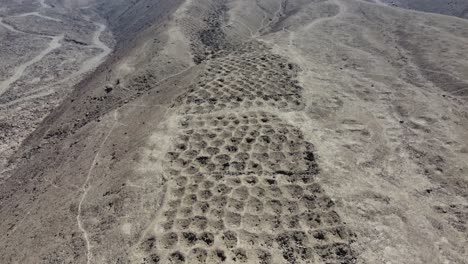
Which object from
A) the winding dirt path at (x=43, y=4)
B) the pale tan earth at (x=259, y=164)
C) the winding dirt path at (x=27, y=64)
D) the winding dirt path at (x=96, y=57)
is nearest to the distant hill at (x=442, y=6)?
the pale tan earth at (x=259, y=164)

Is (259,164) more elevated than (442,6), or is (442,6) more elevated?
(259,164)

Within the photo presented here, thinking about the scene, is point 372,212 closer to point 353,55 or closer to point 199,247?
point 199,247

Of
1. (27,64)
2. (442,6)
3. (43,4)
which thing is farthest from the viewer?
(43,4)

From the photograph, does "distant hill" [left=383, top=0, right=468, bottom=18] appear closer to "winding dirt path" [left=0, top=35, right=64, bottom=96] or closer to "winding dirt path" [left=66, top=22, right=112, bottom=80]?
"winding dirt path" [left=66, top=22, right=112, bottom=80]

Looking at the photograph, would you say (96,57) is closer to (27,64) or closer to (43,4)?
(27,64)

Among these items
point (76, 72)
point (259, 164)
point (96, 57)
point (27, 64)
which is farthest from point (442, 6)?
point (27, 64)

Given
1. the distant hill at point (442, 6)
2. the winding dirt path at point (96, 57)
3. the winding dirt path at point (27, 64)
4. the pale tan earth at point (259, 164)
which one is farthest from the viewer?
the distant hill at point (442, 6)

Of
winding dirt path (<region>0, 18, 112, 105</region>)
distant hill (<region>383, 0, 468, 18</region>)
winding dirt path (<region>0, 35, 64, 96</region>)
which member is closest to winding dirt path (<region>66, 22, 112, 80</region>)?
winding dirt path (<region>0, 18, 112, 105</region>)

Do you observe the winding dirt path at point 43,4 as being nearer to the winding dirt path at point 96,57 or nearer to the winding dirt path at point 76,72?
the winding dirt path at point 76,72
